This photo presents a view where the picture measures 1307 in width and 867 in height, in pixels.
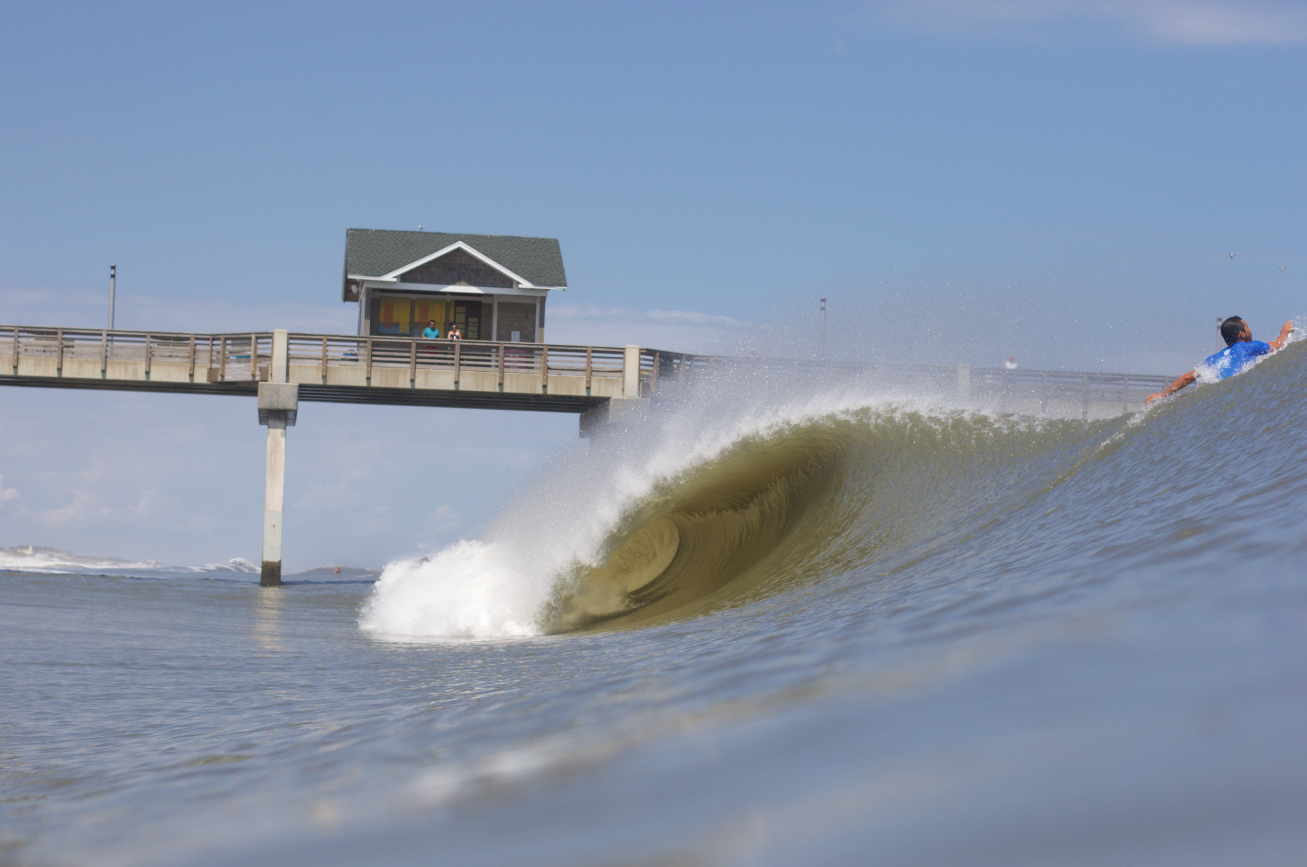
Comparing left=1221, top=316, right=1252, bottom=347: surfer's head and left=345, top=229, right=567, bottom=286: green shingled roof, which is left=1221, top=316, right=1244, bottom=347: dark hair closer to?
left=1221, top=316, right=1252, bottom=347: surfer's head

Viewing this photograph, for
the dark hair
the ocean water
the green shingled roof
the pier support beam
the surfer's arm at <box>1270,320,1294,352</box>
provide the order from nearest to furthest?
the ocean water < the surfer's arm at <box>1270,320,1294,352</box> < the dark hair < the pier support beam < the green shingled roof

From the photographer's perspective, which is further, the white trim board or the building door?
the building door

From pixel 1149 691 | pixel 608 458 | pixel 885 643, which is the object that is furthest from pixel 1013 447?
pixel 1149 691

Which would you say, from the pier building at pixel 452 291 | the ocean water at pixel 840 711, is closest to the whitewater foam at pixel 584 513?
the ocean water at pixel 840 711

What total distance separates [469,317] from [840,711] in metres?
28.8

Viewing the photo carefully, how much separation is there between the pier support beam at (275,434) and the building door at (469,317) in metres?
8.91

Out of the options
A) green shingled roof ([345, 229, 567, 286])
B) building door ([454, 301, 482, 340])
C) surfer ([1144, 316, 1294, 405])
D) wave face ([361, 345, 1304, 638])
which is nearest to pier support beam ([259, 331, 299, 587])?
green shingled roof ([345, 229, 567, 286])

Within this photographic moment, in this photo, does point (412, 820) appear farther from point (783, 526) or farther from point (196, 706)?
point (783, 526)

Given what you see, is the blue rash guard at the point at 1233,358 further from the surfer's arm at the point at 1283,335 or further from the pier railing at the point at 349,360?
the pier railing at the point at 349,360

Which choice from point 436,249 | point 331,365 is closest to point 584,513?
point 331,365

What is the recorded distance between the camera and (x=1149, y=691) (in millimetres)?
1556

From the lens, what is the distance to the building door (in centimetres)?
2958

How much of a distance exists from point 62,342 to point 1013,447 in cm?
2002

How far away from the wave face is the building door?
17502mm
